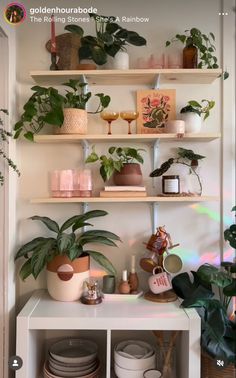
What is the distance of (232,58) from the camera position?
1.94 meters

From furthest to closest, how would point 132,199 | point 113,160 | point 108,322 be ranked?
point 113,160
point 132,199
point 108,322

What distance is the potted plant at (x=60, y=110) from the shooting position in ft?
5.82

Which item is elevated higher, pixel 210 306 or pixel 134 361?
pixel 210 306

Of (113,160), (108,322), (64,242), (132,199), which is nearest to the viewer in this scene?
(108,322)

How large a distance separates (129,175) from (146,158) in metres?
0.21

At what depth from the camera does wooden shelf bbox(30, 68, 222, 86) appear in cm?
179

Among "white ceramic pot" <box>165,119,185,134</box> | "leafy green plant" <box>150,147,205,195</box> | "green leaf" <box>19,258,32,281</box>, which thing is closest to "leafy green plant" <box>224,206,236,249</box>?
"leafy green plant" <box>150,147,205,195</box>

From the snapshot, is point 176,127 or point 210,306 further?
point 176,127

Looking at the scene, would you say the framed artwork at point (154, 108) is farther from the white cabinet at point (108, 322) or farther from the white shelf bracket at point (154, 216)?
the white cabinet at point (108, 322)

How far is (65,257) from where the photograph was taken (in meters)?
1.75

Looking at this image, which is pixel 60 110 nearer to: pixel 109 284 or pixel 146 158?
pixel 146 158

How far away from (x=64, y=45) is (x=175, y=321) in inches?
61.5

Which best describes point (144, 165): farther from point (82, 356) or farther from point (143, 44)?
point (82, 356)

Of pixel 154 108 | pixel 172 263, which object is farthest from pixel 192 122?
pixel 172 263
